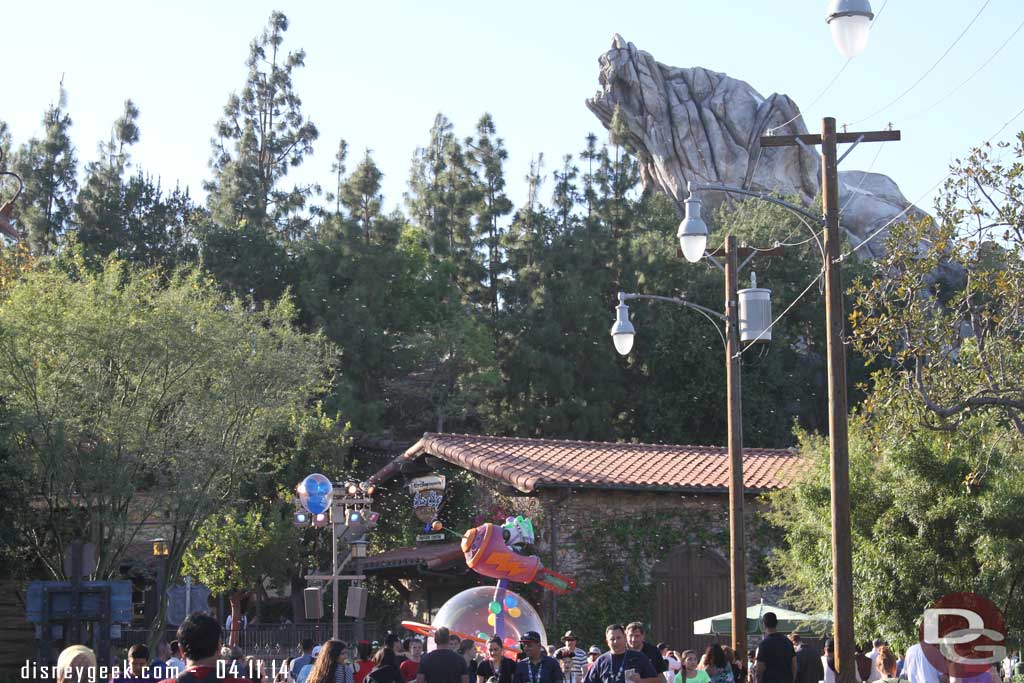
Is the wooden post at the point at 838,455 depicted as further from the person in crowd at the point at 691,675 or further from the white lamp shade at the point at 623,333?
the white lamp shade at the point at 623,333

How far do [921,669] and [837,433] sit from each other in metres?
2.65

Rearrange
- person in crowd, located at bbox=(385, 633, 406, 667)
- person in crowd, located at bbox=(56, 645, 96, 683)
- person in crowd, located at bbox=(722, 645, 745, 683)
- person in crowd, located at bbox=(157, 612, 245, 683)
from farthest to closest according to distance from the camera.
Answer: person in crowd, located at bbox=(722, 645, 745, 683)
person in crowd, located at bbox=(385, 633, 406, 667)
person in crowd, located at bbox=(56, 645, 96, 683)
person in crowd, located at bbox=(157, 612, 245, 683)

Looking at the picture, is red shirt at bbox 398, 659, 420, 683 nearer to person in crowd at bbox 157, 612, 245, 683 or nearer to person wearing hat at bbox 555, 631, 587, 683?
person wearing hat at bbox 555, 631, 587, 683

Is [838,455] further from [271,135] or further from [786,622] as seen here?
[271,135]

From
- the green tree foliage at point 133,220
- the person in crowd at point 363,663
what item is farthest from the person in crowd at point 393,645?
the green tree foliage at point 133,220

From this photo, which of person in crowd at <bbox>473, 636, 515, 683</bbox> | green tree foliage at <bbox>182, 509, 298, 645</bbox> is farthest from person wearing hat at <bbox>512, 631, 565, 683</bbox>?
green tree foliage at <bbox>182, 509, 298, 645</bbox>

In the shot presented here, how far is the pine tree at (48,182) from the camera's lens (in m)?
54.9

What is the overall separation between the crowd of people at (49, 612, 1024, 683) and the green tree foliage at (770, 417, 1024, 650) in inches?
37.1

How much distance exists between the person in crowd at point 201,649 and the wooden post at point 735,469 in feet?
41.4

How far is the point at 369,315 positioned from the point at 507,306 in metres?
7.39

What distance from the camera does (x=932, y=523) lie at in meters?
19.1

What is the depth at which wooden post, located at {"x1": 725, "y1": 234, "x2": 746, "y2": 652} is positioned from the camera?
18.6m

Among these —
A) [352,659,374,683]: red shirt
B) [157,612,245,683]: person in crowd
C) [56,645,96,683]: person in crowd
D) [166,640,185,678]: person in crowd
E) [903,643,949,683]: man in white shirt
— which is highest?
[157,612,245,683]: person in crowd

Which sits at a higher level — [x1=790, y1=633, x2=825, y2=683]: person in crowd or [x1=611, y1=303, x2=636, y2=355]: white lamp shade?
[x1=611, y1=303, x2=636, y2=355]: white lamp shade
